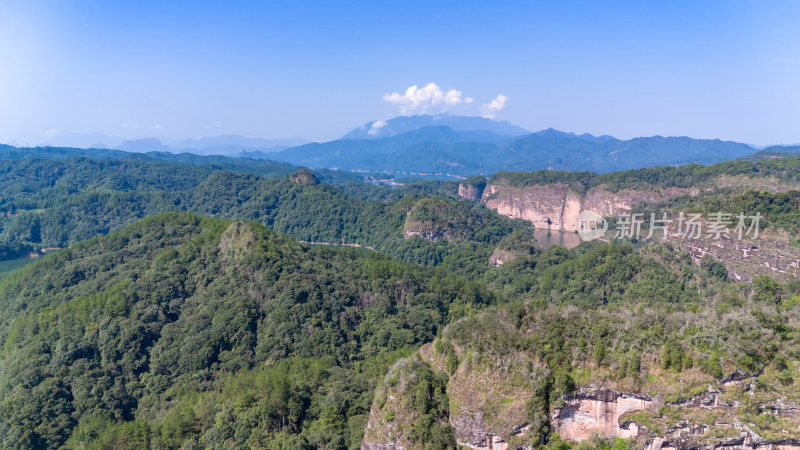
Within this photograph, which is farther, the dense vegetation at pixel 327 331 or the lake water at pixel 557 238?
the lake water at pixel 557 238

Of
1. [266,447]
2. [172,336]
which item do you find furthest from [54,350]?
[266,447]

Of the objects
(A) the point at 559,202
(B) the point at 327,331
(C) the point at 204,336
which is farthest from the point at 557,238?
(C) the point at 204,336

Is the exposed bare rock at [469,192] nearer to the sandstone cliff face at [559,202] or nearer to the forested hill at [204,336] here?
Result: the sandstone cliff face at [559,202]

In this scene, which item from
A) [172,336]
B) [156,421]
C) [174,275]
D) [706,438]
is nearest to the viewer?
[706,438]

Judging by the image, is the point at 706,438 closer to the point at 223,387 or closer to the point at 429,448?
the point at 429,448

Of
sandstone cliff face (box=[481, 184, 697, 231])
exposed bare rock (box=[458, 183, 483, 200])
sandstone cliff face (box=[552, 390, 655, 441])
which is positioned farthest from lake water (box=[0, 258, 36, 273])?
exposed bare rock (box=[458, 183, 483, 200])

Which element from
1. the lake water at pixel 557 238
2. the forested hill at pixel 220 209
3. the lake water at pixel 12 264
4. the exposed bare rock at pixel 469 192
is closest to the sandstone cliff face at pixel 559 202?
the lake water at pixel 557 238
